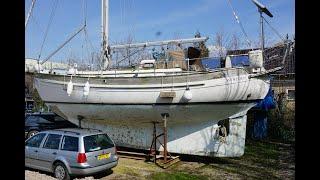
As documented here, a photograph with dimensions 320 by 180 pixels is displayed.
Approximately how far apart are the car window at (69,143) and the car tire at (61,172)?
1.59 ft

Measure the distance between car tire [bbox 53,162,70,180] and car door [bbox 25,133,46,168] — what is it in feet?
2.31

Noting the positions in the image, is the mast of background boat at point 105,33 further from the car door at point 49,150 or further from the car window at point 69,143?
the car window at point 69,143

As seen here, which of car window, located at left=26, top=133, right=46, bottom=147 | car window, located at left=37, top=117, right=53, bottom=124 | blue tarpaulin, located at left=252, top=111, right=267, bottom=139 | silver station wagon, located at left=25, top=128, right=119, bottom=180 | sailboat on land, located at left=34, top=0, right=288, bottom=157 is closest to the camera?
silver station wagon, located at left=25, top=128, right=119, bottom=180

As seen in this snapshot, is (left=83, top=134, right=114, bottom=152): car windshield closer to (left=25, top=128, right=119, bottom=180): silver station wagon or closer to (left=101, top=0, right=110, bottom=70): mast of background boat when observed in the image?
(left=25, top=128, right=119, bottom=180): silver station wagon

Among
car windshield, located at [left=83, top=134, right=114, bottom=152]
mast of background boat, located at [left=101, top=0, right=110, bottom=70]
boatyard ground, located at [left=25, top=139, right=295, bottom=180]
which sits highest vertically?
mast of background boat, located at [left=101, top=0, right=110, bottom=70]

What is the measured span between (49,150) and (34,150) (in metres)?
0.63

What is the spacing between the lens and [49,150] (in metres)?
10.3

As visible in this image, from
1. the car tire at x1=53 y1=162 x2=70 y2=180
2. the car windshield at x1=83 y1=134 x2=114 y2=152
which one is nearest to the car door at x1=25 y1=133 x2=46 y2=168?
the car tire at x1=53 y1=162 x2=70 y2=180

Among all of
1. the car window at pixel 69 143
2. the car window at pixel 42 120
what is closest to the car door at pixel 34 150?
the car window at pixel 69 143

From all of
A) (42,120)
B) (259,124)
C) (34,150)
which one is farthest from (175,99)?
(42,120)

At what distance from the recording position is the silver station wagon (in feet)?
32.0

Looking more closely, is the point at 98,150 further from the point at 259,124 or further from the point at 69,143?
the point at 259,124

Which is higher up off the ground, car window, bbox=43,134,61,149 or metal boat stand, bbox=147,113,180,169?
car window, bbox=43,134,61,149
